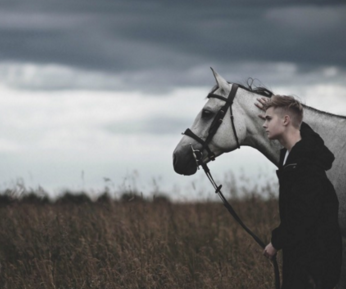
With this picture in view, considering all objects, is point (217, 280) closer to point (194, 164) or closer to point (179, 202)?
point (194, 164)

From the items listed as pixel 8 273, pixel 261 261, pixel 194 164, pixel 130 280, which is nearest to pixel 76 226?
pixel 8 273

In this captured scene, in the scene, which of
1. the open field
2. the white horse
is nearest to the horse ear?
the white horse

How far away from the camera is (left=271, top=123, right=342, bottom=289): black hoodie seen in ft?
12.5

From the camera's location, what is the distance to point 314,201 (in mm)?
3805

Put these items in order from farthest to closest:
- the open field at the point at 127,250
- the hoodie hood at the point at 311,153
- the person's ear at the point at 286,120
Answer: the open field at the point at 127,250, the person's ear at the point at 286,120, the hoodie hood at the point at 311,153

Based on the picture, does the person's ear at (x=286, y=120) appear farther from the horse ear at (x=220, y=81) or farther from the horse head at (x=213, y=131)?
the horse ear at (x=220, y=81)

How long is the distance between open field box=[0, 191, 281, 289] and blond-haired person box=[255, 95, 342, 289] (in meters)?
1.94

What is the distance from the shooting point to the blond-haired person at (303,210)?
3.83 metres

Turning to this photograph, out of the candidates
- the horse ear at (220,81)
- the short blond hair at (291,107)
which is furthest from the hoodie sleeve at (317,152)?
the horse ear at (220,81)

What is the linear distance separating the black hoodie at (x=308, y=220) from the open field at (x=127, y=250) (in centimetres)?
194

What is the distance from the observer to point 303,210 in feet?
12.5

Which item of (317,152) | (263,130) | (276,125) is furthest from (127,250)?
(317,152)

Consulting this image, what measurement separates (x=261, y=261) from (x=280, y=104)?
360 centimetres

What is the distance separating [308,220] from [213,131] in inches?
70.0
